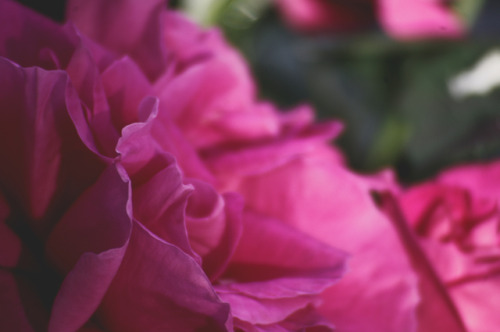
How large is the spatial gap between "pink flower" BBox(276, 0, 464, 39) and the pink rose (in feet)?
0.88

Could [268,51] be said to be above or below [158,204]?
above

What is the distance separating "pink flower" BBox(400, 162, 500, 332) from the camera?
26 cm

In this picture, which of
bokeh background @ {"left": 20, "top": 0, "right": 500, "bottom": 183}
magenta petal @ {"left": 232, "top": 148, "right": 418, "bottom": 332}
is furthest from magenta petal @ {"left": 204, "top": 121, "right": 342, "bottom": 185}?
bokeh background @ {"left": 20, "top": 0, "right": 500, "bottom": 183}

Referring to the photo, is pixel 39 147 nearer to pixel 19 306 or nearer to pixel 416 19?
pixel 19 306

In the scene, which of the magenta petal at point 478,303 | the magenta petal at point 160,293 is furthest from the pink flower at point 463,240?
the magenta petal at point 160,293

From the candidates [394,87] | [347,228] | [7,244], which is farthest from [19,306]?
[394,87]

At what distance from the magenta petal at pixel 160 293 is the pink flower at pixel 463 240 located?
0.11 metres

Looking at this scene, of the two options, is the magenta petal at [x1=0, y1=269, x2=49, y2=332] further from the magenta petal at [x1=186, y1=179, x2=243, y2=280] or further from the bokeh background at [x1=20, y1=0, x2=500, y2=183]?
the bokeh background at [x1=20, y1=0, x2=500, y2=183]

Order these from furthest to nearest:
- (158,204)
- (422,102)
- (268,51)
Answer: (268,51)
(422,102)
(158,204)

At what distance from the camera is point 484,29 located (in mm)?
645

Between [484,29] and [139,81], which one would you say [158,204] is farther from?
[484,29]

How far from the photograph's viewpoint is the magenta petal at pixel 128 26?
234mm

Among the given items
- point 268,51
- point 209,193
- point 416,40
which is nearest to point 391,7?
point 416,40

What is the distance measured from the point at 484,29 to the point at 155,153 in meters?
0.54
